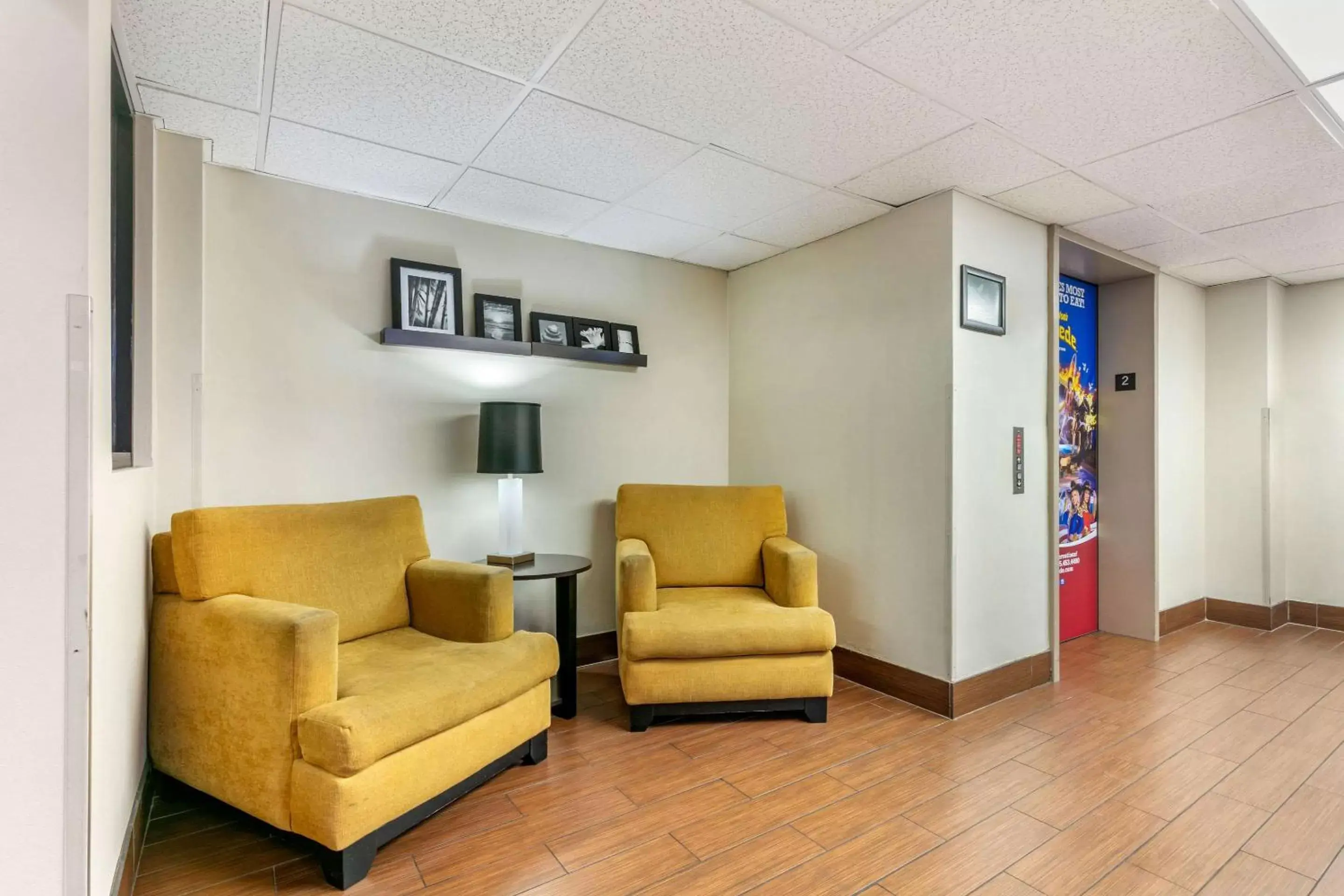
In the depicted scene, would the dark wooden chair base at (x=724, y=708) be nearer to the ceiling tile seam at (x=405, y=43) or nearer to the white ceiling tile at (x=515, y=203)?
the white ceiling tile at (x=515, y=203)

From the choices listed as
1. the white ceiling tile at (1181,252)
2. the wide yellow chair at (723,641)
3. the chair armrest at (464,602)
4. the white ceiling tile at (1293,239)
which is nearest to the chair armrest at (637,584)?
the wide yellow chair at (723,641)

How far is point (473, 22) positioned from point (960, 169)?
6.83 feet

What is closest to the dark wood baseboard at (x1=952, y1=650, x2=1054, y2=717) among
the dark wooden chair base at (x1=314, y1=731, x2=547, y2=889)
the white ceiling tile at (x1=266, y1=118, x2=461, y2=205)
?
the dark wooden chair base at (x1=314, y1=731, x2=547, y2=889)

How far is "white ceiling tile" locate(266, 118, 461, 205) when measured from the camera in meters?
2.59

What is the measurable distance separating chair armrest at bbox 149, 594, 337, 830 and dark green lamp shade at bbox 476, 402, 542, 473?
117 cm

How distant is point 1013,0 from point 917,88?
452 mm

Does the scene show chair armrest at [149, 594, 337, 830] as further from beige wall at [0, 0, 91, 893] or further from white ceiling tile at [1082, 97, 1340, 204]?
white ceiling tile at [1082, 97, 1340, 204]

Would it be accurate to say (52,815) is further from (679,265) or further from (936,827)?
(679,265)

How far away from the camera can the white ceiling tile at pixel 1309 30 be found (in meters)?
1.78

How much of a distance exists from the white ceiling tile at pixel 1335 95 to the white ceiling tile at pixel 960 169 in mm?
820

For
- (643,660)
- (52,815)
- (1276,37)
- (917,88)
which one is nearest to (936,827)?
(643,660)

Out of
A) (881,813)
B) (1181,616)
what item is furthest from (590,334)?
(1181,616)

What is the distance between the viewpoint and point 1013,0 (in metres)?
1.78

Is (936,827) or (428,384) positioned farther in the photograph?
(428,384)
